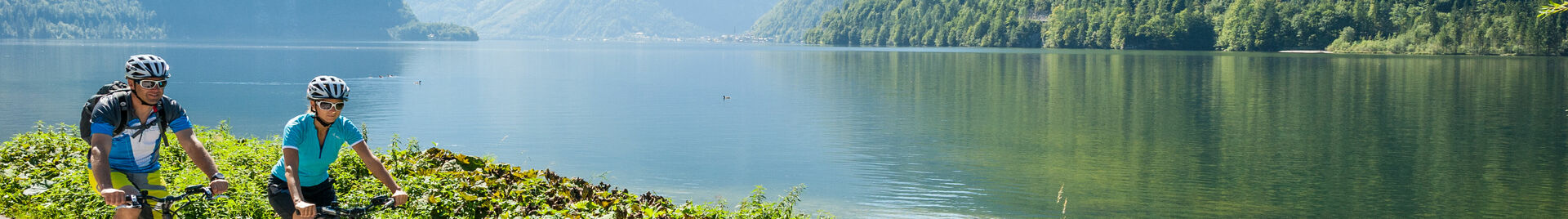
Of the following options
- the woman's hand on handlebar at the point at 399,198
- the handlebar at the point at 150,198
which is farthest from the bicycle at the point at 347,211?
the handlebar at the point at 150,198

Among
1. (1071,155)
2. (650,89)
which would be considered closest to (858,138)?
(1071,155)

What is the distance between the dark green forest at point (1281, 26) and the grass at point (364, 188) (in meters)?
118

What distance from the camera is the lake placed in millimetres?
19016

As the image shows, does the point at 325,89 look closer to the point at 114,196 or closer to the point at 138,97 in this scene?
the point at 138,97

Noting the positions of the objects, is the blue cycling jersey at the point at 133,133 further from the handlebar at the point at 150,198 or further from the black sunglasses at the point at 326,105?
the black sunglasses at the point at 326,105

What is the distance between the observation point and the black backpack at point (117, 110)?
6.90 metres

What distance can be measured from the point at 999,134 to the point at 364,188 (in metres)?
20.8

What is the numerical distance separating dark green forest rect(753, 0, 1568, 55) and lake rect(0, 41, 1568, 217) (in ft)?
242

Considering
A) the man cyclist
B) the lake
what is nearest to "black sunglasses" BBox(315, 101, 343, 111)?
the man cyclist

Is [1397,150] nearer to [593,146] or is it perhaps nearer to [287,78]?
[593,146]

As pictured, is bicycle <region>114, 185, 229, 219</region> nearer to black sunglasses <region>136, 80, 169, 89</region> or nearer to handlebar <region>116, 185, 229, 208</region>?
handlebar <region>116, 185, 229, 208</region>

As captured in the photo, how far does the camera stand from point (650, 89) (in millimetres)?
53594

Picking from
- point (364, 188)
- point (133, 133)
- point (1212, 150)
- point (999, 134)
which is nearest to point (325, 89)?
point (133, 133)

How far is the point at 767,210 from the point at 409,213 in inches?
141
